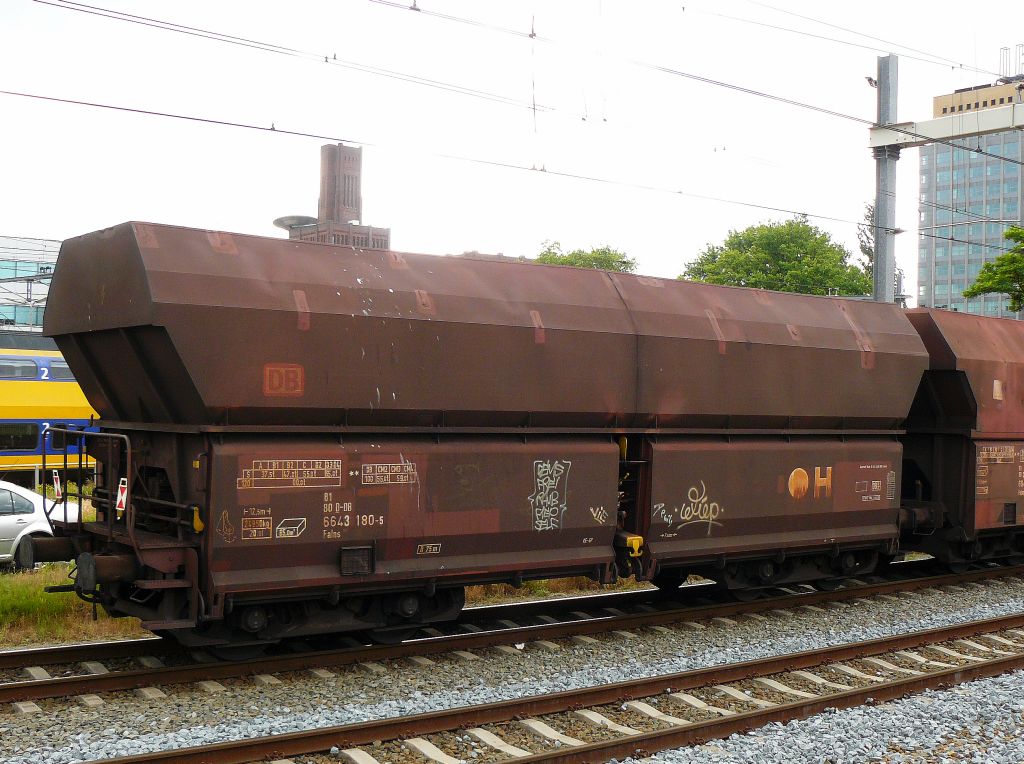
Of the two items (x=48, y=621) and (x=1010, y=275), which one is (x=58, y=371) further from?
(x=1010, y=275)

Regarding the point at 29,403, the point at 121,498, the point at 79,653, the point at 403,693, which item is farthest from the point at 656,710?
the point at 29,403

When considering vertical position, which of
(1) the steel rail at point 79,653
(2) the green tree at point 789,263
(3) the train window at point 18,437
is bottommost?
(1) the steel rail at point 79,653

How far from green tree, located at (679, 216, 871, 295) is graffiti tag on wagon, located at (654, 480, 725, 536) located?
181 feet

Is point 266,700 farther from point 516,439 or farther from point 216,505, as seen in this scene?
point 516,439

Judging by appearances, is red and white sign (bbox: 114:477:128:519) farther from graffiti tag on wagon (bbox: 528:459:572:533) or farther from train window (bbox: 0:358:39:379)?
train window (bbox: 0:358:39:379)

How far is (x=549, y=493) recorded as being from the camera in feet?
31.8

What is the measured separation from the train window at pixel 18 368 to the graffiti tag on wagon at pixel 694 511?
22.6 meters

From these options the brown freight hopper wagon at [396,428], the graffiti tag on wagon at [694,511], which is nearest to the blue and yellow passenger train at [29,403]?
the brown freight hopper wagon at [396,428]

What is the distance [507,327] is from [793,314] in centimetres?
471

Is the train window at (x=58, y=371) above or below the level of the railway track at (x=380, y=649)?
above

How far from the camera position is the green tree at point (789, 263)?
63312mm

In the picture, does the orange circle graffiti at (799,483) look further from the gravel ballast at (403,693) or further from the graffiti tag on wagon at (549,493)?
the graffiti tag on wagon at (549,493)

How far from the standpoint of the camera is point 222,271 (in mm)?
8109

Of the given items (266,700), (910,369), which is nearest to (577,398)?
(266,700)
